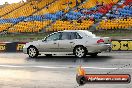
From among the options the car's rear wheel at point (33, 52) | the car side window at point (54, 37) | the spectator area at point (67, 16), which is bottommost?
the car's rear wheel at point (33, 52)

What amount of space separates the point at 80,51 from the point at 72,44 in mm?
601

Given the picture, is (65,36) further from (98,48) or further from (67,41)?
(98,48)

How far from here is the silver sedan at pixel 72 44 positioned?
19.4 meters

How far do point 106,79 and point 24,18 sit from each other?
4574 cm

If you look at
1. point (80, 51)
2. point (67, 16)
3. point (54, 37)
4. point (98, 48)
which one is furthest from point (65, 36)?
point (67, 16)

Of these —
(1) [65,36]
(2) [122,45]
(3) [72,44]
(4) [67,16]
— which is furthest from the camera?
(4) [67,16]

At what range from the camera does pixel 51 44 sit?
20.7 m

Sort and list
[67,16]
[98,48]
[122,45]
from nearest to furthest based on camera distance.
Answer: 1. [98,48]
2. [122,45]
3. [67,16]

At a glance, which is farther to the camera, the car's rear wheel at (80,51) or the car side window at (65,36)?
the car side window at (65,36)

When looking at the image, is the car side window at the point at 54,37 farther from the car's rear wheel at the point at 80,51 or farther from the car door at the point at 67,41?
the car's rear wheel at the point at 80,51

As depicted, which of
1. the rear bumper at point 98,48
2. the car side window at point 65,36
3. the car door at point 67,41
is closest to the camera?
the rear bumper at point 98,48

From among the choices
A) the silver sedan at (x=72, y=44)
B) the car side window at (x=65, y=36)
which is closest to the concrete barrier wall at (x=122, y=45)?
the silver sedan at (x=72, y=44)

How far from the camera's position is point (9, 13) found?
57.8 metres

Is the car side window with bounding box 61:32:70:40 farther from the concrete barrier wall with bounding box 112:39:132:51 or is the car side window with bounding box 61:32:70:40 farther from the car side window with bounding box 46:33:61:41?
the concrete barrier wall with bounding box 112:39:132:51
